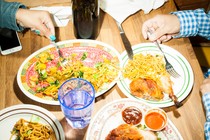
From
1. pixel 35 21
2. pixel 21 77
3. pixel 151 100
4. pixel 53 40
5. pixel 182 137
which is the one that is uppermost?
pixel 35 21

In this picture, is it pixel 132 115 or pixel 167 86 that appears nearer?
pixel 132 115

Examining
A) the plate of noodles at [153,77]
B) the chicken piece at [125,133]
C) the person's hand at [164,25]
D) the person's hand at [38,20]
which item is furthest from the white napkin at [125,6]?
the chicken piece at [125,133]

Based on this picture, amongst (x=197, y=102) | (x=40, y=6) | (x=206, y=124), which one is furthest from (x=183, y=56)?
(x=40, y=6)

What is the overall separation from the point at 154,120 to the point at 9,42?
1.08 m

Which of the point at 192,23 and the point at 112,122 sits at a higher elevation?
the point at 192,23

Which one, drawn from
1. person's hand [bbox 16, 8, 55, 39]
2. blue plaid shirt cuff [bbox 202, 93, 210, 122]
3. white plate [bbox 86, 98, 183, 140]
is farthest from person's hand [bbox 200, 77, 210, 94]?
person's hand [bbox 16, 8, 55, 39]

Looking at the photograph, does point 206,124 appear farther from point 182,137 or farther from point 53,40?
point 53,40

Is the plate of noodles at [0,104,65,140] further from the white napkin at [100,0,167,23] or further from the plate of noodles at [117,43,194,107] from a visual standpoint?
the white napkin at [100,0,167,23]

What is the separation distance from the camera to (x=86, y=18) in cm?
147

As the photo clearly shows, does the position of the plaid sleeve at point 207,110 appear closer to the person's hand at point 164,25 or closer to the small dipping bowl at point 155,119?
the small dipping bowl at point 155,119

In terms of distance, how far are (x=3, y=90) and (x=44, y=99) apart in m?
0.29

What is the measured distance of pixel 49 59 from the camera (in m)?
1.52

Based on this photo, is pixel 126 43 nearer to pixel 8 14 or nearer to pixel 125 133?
pixel 125 133

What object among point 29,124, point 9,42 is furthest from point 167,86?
point 9,42
